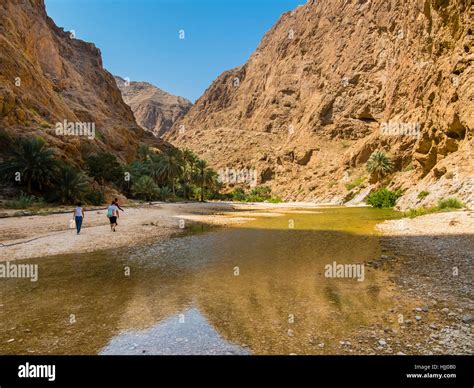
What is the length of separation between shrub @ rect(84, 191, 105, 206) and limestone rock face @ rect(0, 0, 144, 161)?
5.98 metres

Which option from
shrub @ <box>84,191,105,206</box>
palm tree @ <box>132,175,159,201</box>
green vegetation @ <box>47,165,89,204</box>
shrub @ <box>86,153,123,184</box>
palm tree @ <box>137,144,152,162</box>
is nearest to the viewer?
green vegetation @ <box>47,165,89,204</box>

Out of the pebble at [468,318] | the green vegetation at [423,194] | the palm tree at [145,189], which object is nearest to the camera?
the pebble at [468,318]

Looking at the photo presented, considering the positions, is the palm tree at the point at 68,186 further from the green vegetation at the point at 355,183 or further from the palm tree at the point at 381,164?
the green vegetation at the point at 355,183

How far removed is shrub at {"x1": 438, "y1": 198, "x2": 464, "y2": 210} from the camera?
2148cm

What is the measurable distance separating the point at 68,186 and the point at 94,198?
466cm

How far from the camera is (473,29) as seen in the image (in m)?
27.9

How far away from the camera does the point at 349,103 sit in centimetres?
9906

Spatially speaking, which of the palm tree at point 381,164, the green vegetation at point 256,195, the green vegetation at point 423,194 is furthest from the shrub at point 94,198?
the green vegetation at point 256,195

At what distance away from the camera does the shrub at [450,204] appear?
70.5 feet

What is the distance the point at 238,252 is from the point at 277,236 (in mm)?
4944

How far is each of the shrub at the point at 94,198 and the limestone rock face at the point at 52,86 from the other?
5983 millimetres

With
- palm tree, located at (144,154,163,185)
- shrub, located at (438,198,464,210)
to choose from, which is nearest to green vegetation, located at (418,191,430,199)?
shrub, located at (438,198,464,210)

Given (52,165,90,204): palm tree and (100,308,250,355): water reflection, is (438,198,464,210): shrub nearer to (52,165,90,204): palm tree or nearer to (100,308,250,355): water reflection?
(100,308,250,355): water reflection

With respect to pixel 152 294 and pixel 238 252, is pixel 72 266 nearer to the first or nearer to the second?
Result: pixel 152 294
